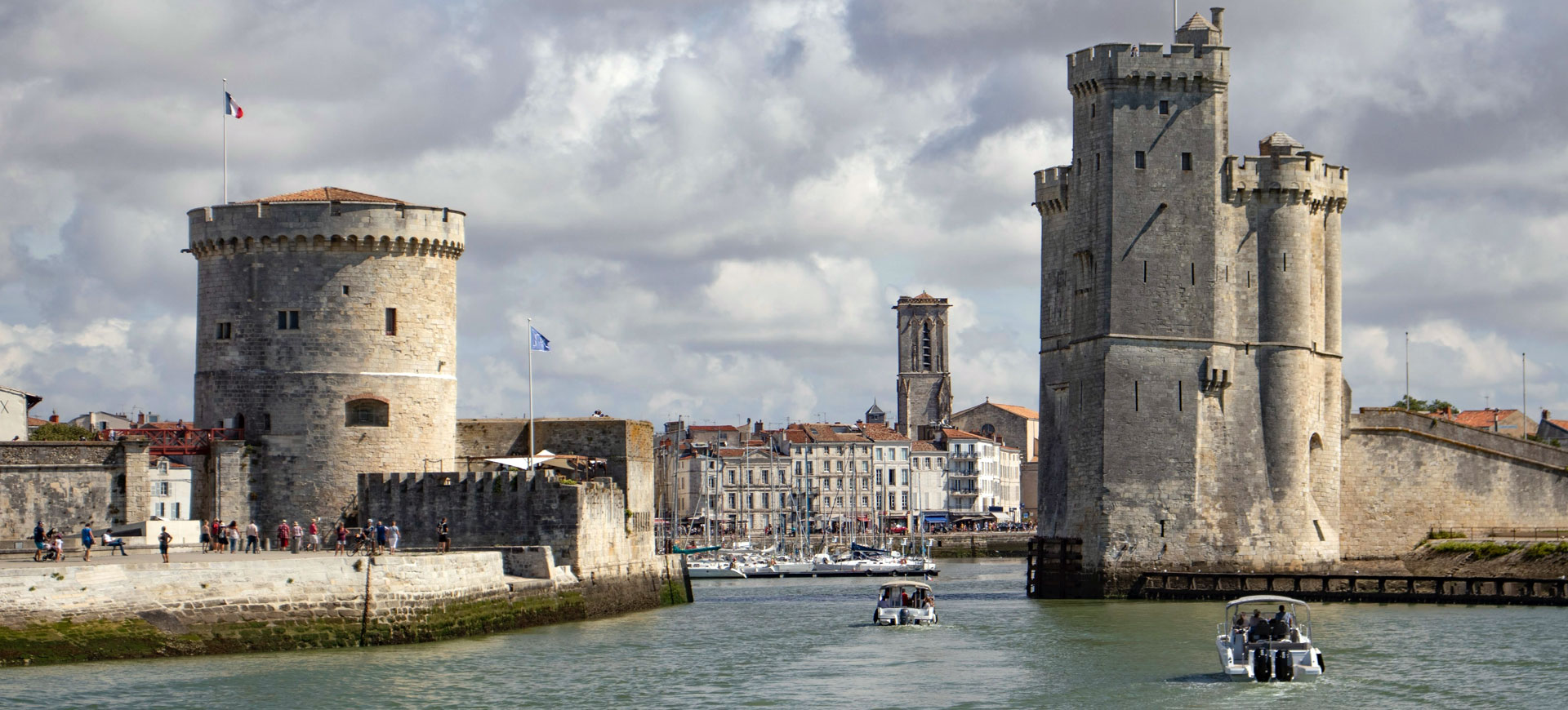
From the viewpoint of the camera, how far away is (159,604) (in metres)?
42.0

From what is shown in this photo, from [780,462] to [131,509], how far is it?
340 feet

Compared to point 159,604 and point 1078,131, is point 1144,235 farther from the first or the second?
point 159,604

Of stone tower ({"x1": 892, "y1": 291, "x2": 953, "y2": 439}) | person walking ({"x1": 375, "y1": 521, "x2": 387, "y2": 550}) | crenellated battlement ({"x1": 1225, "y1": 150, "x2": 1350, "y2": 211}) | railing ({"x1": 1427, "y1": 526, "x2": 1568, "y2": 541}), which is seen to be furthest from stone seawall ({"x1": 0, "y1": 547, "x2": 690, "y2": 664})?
stone tower ({"x1": 892, "y1": 291, "x2": 953, "y2": 439})

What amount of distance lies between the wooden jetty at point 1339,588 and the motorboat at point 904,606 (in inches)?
390

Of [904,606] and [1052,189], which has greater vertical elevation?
[1052,189]

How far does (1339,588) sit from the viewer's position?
222ft

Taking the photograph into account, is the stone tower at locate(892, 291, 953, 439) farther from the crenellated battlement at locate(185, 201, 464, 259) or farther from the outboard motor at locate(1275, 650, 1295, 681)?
the outboard motor at locate(1275, 650, 1295, 681)

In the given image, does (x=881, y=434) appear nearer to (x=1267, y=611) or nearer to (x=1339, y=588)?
(x=1339, y=588)

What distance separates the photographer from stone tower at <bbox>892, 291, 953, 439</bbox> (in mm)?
186125

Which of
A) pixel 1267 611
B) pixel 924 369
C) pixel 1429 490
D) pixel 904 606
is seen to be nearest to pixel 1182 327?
pixel 1267 611

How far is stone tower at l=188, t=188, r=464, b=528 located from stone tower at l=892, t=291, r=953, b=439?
12984 cm

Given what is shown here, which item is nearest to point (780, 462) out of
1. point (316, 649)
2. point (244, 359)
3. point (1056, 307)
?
point (1056, 307)

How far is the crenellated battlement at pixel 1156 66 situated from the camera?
66812 millimetres

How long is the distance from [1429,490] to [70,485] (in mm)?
45720
